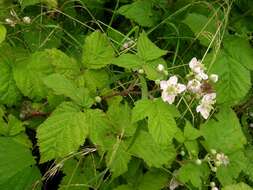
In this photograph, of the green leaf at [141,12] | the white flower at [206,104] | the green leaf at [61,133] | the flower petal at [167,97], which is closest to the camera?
the green leaf at [61,133]

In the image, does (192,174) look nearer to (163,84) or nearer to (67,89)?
(163,84)

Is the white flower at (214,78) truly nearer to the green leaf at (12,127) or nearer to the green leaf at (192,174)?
the green leaf at (192,174)

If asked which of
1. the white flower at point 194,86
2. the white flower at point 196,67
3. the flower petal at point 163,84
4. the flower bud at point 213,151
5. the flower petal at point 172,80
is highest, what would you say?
the white flower at point 196,67

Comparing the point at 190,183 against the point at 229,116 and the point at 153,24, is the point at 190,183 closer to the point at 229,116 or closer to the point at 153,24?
the point at 229,116

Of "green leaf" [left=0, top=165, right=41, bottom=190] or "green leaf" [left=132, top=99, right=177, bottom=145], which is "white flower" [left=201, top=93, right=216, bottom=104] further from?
"green leaf" [left=0, top=165, right=41, bottom=190]

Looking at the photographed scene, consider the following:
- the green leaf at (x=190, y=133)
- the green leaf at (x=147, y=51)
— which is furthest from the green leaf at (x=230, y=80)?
the green leaf at (x=147, y=51)

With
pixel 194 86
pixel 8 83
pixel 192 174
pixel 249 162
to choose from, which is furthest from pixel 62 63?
pixel 249 162
